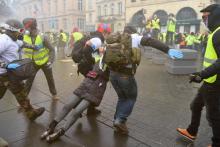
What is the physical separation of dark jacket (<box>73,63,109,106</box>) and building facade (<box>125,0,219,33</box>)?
94.1ft

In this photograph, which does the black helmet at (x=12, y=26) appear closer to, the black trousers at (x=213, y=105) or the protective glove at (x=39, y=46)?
the protective glove at (x=39, y=46)

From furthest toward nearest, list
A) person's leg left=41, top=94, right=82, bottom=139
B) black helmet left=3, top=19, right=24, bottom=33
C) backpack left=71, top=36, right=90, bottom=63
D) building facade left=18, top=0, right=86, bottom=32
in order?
1. building facade left=18, top=0, right=86, bottom=32
2. backpack left=71, top=36, right=90, bottom=63
3. black helmet left=3, top=19, right=24, bottom=33
4. person's leg left=41, top=94, right=82, bottom=139

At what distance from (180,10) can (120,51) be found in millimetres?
34546

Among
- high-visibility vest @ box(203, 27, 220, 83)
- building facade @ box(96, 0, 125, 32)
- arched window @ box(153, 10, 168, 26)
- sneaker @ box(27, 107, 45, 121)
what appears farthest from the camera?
building facade @ box(96, 0, 125, 32)

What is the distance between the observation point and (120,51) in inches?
141

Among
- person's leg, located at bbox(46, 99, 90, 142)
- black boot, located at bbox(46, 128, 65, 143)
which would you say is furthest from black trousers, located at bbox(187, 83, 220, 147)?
black boot, located at bbox(46, 128, 65, 143)

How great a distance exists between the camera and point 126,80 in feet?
12.5

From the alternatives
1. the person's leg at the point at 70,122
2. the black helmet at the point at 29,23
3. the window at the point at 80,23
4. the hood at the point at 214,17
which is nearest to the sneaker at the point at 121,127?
the person's leg at the point at 70,122

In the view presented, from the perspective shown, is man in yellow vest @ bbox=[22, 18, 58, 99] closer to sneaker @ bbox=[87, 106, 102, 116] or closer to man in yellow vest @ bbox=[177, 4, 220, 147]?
sneaker @ bbox=[87, 106, 102, 116]

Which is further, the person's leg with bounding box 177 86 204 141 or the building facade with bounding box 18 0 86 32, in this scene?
the building facade with bounding box 18 0 86 32

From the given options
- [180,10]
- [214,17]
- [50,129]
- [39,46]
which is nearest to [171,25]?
[39,46]

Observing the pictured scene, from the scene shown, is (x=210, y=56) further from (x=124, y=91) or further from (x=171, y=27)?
(x=171, y=27)

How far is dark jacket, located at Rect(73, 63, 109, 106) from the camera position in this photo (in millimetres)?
3795

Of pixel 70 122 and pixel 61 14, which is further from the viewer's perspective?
pixel 61 14
